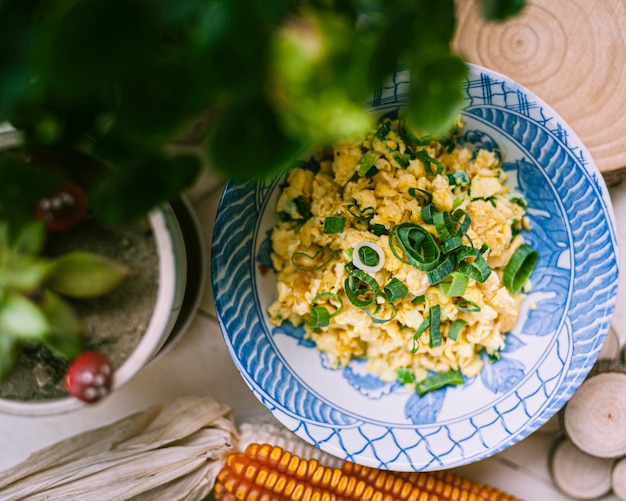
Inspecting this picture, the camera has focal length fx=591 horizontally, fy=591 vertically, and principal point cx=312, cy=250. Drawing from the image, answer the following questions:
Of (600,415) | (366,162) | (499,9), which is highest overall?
(499,9)

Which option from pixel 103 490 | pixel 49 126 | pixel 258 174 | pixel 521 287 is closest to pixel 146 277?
pixel 49 126

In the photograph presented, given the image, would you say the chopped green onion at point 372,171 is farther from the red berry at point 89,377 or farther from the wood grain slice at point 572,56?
the red berry at point 89,377

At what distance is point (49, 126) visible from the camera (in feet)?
2.28

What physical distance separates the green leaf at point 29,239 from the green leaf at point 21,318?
0.06 m

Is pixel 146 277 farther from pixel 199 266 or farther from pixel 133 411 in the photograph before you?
pixel 133 411

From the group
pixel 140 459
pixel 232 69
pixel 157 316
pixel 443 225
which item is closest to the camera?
pixel 232 69

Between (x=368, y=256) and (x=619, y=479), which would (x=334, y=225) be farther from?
(x=619, y=479)

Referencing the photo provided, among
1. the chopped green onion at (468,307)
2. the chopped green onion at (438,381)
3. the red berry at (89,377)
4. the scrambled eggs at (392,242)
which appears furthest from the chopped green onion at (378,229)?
the red berry at (89,377)

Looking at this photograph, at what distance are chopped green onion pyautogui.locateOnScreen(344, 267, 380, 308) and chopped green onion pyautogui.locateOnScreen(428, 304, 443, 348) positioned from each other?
117 millimetres

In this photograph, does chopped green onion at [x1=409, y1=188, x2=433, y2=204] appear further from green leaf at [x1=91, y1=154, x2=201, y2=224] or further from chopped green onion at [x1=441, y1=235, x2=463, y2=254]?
green leaf at [x1=91, y1=154, x2=201, y2=224]

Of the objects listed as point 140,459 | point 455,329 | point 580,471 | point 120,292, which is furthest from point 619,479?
point 120,292

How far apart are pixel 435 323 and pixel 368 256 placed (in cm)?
19

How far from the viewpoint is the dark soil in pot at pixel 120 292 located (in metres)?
0.86

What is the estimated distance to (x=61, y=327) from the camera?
0.76 metres
